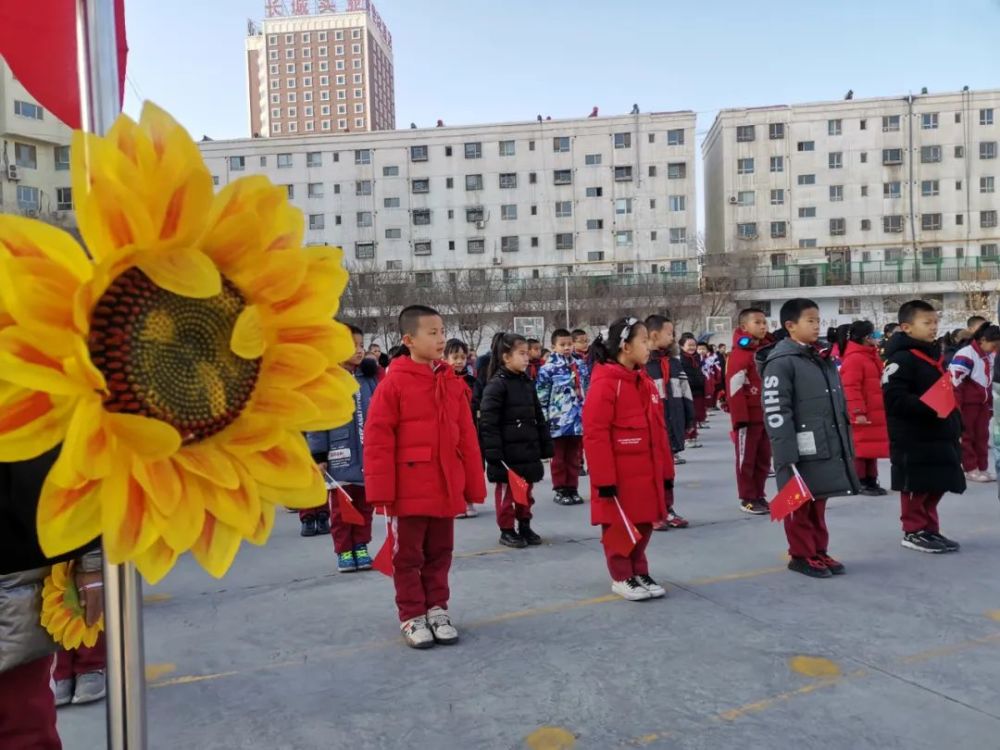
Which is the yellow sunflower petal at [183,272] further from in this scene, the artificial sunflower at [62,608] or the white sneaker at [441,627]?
the white sneaker at [441,627]

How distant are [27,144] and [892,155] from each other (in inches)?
2149

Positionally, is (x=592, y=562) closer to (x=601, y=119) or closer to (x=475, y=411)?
(x=475, y=411)

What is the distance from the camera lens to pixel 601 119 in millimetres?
49344

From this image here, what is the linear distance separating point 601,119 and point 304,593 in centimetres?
4825

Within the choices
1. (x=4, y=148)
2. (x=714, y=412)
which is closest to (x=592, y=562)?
(x=4, y=148)

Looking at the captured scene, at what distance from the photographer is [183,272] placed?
3.09 ft

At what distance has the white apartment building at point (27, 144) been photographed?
1.30 m

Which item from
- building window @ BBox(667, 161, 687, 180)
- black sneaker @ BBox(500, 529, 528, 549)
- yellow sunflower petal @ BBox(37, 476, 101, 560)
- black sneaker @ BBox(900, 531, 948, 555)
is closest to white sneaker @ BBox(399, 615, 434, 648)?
black sneaker @ BBox(500, 529, 528, 549)

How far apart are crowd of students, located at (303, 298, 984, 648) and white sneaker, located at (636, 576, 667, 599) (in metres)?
0.01

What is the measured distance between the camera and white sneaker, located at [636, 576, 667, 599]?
4.66 meters

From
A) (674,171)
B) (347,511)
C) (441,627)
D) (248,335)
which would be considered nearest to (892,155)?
(674,171)

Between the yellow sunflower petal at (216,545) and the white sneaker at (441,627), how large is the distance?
3.17 meters

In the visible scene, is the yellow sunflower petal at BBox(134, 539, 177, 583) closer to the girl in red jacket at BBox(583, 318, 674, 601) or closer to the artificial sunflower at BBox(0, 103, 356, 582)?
the artificial sunflower at BBox(0, 103, 356, 582)

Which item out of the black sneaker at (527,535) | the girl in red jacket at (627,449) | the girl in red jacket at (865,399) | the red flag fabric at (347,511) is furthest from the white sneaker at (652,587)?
the girl in red jacket at (865,399)
